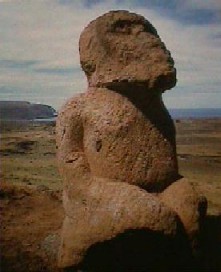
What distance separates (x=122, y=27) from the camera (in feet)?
7.64

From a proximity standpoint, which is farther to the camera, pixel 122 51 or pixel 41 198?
pixel 41 198

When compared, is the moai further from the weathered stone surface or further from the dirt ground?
the dirt ground

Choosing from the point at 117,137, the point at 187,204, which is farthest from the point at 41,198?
the point at 187,204

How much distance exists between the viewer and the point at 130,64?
2.29 metres

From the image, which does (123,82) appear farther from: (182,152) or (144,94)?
(182,152)

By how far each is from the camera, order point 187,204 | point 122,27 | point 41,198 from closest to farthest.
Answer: point 187,204
point 122,27
point 41,198

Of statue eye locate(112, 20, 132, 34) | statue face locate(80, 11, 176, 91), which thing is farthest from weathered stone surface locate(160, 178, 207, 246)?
statue eye locate(112, 20, 132, 34)

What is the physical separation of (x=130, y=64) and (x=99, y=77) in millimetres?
157

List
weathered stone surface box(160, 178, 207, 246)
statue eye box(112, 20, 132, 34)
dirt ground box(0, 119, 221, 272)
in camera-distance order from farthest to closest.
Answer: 1. dirt ground box(0, 119, 221, 272)
2. statue eye box(112, 20, 132, 34)
3. weathered stone surface box(160, 178, 207, 246)

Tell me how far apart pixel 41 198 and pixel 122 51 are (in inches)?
78.3

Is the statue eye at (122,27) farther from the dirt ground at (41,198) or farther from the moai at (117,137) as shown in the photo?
the dirt ground at (41,198)

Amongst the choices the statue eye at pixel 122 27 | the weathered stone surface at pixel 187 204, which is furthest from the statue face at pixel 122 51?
the weathered stone surface at pixel 187 204

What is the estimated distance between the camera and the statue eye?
2.32 metres

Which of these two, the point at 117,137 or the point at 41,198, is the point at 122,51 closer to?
the point at 117,137
